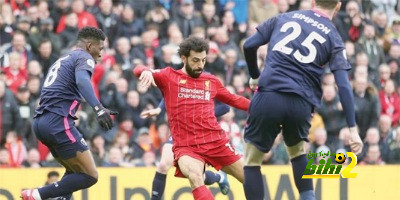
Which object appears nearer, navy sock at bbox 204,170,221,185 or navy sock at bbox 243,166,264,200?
navy sock at bbox 243,166,264,200

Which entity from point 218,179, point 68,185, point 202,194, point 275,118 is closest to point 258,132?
point 275,118

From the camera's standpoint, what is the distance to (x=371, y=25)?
20562 millimetres

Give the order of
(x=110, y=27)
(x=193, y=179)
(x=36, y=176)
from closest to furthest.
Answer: (x=193, y=179), (x=36, y=176), (x=110, y=27)

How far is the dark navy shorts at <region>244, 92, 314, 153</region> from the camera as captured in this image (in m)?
10.7

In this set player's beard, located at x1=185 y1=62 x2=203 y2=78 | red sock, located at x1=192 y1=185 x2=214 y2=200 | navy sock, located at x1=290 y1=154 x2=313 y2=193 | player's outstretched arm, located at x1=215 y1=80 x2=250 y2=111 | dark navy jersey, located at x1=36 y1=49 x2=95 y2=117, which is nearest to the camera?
navy sock, located at x1=290 y1=154 x2=313 y2=193

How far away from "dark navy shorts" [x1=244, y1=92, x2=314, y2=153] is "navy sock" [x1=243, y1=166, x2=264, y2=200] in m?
0.25

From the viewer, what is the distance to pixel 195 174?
12.1m

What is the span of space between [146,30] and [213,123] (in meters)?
6.84

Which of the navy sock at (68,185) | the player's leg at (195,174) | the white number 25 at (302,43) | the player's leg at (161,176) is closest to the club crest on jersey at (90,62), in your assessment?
the navy sock at (68,185)

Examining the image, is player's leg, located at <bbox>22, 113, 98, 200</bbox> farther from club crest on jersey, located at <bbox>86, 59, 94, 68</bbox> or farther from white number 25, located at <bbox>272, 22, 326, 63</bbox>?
white number 25, located at <bbox>272, 22, 326, 63</bbox>

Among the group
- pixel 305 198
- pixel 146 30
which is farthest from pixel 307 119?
pixel 146 30

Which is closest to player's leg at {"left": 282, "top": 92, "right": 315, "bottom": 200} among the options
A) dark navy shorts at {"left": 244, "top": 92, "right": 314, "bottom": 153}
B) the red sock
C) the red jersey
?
dark navy shorts at {"left": 244, "top": 92, "right": 314, "bottom": 153}

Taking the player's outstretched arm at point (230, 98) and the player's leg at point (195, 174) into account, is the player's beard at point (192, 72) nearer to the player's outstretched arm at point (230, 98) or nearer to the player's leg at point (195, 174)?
the player's outstretched arm at point (230, 98)

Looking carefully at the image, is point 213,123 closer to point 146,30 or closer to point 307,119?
point 307,119
